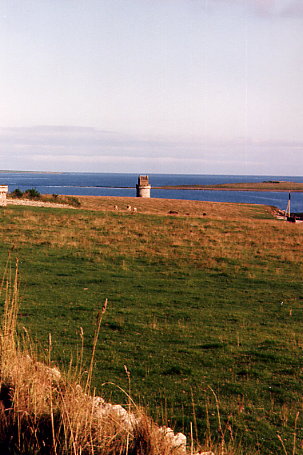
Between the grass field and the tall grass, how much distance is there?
68 cm

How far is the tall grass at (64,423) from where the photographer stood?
14.4 feet

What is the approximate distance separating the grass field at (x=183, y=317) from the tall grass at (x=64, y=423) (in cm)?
68

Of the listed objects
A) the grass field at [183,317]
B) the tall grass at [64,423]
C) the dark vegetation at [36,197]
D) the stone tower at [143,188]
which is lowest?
the grass field at [183,317]

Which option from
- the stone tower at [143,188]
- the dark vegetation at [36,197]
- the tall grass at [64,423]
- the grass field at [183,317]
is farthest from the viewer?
the stone tower at [143,188]

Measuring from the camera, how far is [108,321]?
11133mm

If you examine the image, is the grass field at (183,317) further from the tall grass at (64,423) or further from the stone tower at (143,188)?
the stone tower at (143,188)

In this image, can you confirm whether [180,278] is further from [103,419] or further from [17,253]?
[103,419]

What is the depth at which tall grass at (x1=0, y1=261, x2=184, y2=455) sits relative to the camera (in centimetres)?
438

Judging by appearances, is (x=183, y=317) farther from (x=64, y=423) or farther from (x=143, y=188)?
(x=143, y=188)

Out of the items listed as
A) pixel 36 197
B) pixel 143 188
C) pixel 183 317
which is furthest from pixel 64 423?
pixel 143 188

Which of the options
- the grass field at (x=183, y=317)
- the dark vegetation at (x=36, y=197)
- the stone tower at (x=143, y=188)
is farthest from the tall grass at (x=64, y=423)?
the stone tower at (x=143, y=188)

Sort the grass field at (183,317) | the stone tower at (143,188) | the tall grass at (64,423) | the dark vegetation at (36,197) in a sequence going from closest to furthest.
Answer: the tall grass at (64,423) < the grass field at (183,317) < the dark vegetation at (36,197) < the stone tower at (143,188)

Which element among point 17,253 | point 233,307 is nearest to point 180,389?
point 233,307

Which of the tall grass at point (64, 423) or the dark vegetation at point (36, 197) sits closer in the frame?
the tall grass at point (64, 423)
